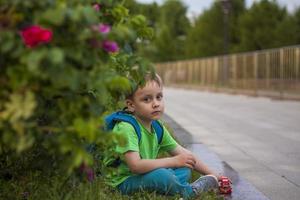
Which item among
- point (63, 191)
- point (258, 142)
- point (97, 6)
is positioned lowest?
point (258, 142)

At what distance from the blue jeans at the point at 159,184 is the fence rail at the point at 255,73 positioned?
1725cm

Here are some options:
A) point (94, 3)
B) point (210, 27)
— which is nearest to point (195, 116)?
point (94, 3)

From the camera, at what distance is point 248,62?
28.2 metres

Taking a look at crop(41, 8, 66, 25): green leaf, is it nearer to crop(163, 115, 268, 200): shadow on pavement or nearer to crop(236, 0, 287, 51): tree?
crop(163, 115, 268, 200): shadow on pavement

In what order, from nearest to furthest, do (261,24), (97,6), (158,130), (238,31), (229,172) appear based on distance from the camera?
(97,6) → (158,130) → (229,172) → (261,24) → (238,31)

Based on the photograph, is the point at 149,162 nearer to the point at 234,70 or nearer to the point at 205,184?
the point at 205,184

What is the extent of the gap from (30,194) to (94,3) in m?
1.78

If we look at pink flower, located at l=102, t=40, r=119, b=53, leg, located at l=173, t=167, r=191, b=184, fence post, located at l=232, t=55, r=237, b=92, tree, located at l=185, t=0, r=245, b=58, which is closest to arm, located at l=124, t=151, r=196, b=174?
leg, located at l=173, t=167, r=191, b=184

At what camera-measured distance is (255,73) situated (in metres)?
26.8

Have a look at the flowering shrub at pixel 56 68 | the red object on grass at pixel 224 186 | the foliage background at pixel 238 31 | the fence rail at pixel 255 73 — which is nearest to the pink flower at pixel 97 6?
the flowering shrub at pixel 56 68

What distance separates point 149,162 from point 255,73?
23.1 m

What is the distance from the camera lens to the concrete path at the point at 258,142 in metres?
5.55

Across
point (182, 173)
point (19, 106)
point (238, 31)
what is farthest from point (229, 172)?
point (238, 31)

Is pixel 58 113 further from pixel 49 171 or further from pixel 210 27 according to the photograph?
pixel 210 27
